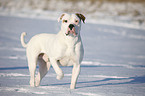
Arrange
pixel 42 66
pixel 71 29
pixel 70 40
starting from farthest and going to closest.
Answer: pixel 42 66 < pixel 70 40 < pixel 71 29

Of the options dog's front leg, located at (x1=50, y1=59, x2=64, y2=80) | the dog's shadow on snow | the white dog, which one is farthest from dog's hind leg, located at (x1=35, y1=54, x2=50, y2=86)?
the dog's shadow on snow

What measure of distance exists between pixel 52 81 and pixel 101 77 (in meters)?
1.35

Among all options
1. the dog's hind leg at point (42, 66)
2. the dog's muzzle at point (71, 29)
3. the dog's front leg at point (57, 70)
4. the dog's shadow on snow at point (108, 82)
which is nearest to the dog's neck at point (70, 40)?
the dog's muzzle at point (71, 29)

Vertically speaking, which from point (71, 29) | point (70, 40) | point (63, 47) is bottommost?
point (63, 47)

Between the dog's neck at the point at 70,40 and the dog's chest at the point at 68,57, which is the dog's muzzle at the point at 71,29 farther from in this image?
the dog's chest at the point at 68,57

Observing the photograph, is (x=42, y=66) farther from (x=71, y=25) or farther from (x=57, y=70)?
(x=71, y=25)

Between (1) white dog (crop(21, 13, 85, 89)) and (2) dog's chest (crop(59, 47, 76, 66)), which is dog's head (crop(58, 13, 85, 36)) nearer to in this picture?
(1) white dog (crop(21, 13, 85, 89))

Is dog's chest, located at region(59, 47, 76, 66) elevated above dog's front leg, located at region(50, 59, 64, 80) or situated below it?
above

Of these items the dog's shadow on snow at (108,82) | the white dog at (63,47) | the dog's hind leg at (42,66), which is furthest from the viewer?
the dog's shadow on snow at (108,82)

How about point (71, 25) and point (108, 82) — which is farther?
point (108, 82)

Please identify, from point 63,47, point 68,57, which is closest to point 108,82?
point 68,57

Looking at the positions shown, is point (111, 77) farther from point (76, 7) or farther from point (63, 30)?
point (76, 7)

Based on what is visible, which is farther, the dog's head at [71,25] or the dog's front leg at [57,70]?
the dog's front leg at [57,70]

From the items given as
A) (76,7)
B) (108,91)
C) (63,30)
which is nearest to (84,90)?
(108,91)
